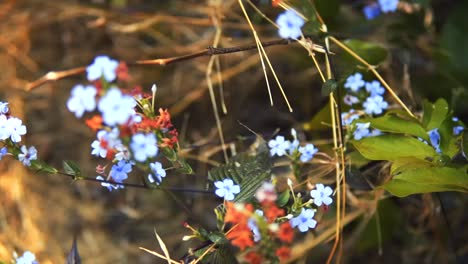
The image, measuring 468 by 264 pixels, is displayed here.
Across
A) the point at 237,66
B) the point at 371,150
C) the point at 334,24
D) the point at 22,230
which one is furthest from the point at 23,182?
the point at 371,150

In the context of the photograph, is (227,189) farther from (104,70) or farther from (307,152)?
(104,70)

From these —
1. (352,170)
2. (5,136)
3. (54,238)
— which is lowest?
(54,238)

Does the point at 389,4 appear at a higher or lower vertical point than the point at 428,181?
higher

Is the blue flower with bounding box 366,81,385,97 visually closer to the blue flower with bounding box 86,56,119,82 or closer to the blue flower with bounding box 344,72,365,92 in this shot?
the blue flower with bounding box 344,72,365,92

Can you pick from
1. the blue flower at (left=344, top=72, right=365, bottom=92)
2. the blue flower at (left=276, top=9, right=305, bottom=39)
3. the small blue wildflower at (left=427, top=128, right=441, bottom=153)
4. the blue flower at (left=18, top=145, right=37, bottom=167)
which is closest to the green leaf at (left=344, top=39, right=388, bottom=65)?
the blue flower at (left=344, top=72, right=365, bottom=92)

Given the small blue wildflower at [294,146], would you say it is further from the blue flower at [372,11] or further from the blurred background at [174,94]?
the blue flower at [372,11]

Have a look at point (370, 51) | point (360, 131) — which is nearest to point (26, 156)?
point (360, 131)

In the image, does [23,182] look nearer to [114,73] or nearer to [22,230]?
[22,230]
